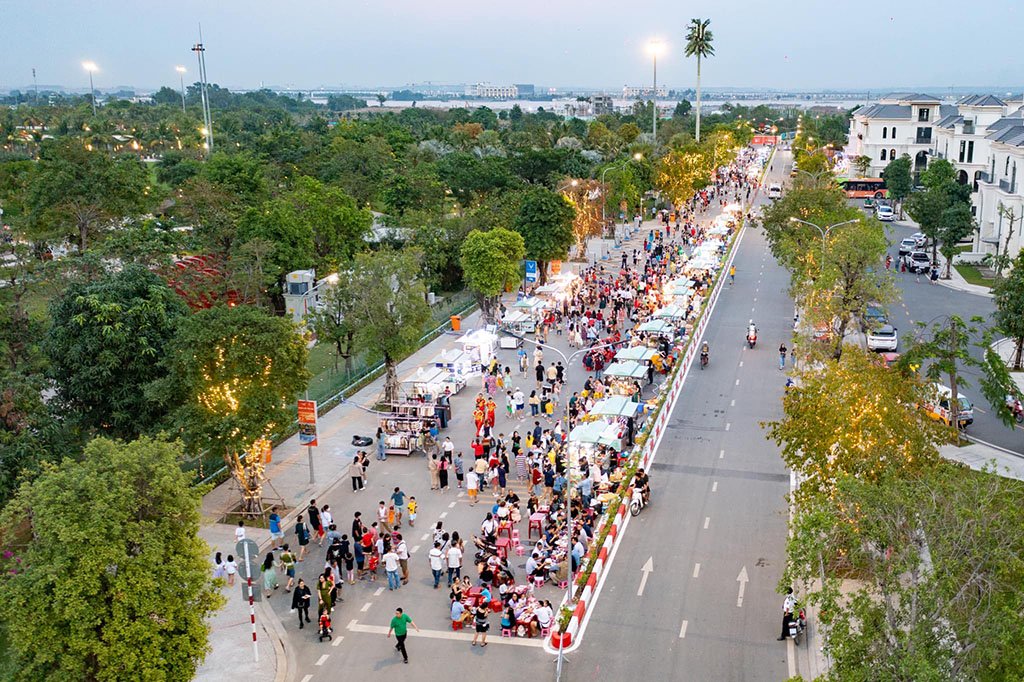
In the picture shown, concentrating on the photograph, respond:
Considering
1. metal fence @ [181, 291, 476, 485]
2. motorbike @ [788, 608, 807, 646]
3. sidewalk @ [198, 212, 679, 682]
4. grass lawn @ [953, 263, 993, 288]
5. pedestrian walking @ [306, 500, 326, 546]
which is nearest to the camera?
motorbike @ [788, 608, 807, 646]

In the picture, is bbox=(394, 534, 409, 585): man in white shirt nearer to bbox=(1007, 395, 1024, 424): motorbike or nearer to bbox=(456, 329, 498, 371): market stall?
bbox=(456, 329, 498, 371): market stall

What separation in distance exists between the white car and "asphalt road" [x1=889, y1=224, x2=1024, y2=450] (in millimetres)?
903

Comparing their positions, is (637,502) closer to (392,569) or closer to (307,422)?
(392,569)

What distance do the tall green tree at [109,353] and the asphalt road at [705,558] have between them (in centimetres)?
1562

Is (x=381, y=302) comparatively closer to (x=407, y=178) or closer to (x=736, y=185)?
(x=407, y=178)

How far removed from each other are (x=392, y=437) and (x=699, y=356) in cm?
1851

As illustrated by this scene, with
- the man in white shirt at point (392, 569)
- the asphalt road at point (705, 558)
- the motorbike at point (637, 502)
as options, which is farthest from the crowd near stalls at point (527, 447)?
the asphalt road at point (705, 558)

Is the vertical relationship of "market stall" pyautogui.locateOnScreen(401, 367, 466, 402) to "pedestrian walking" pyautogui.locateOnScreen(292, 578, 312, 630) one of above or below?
above

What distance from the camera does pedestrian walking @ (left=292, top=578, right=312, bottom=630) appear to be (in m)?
21.9

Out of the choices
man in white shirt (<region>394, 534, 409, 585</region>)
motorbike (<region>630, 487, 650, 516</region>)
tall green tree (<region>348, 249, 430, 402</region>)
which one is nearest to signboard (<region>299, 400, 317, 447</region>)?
man in white shirt (<region>394, 534, 409, 585</region>)

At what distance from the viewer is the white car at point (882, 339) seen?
4353 centimetres

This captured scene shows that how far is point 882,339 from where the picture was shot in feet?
143

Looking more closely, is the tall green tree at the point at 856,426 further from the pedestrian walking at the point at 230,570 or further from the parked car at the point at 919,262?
the parked car at the point at 919,262

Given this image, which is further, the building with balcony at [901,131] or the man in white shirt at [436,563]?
the building with balcony at [901,131]
